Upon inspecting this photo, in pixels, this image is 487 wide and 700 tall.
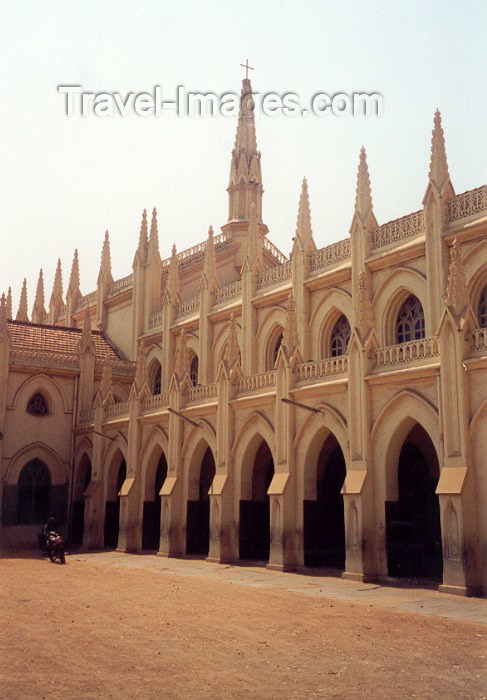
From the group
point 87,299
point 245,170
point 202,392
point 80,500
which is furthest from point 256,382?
point 87,299

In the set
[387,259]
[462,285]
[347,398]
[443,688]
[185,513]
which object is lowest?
[443,688]

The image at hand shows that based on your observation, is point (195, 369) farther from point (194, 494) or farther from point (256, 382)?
point (256, 382)

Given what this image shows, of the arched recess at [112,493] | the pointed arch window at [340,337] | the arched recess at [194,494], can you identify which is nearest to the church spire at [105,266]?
the arched recess at [112,493]

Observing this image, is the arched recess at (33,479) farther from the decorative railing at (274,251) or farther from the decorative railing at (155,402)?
the decorative railing at (274,251)

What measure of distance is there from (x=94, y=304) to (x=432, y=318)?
27639 millimetres

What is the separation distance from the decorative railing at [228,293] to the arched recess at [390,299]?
336 inches

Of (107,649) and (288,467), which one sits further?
(288,467)

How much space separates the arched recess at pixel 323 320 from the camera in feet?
89.5

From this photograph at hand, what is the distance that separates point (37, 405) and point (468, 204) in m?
20.9

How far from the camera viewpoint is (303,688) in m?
9.26

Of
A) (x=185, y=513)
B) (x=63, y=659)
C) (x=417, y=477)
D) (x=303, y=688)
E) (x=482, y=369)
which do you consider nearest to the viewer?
(x=303, y=688)

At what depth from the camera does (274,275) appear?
30516 millimetres

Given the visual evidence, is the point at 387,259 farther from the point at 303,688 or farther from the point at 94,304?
the point at 94,304

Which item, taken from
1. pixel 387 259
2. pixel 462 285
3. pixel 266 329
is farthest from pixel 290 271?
pixel 462 285
